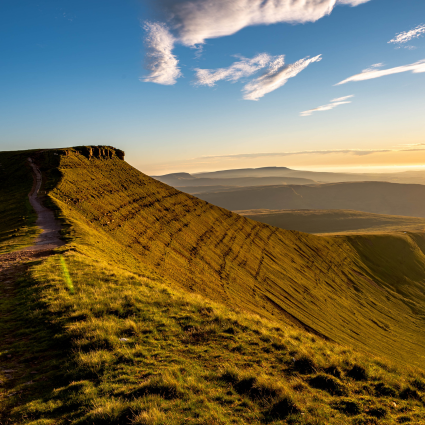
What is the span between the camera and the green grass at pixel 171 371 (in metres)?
5.93

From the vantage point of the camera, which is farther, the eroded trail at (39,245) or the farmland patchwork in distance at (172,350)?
the eroded trail at (39,245)

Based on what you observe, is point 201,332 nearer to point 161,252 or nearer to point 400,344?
point 161,252

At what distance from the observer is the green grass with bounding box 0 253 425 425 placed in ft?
19.4

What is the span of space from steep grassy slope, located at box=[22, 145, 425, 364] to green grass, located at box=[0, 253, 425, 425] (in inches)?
398

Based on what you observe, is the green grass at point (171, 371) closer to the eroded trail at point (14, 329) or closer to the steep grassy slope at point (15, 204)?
the eroded trail at point (14, 329)

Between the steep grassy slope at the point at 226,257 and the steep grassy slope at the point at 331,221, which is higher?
the steep grassy slope at the point at 226,257

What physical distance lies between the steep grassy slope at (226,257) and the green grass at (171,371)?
33.2ft

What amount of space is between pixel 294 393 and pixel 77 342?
6.89 metres

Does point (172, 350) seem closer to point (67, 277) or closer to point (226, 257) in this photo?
point (67, 277)

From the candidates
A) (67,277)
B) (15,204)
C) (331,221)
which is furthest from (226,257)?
(331,221)

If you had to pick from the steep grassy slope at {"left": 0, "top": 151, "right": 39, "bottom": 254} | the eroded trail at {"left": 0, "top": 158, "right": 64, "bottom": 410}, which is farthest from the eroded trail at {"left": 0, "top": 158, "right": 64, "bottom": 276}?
the steep grassy slope at {"left": 0, "top": 151, "right": 39, "bottom": 254}

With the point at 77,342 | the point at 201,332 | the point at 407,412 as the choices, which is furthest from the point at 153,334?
the point at 407,412

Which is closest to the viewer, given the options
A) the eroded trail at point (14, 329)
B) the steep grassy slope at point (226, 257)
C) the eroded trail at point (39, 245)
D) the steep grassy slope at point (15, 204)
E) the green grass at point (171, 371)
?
the green grass at point (171, 371)

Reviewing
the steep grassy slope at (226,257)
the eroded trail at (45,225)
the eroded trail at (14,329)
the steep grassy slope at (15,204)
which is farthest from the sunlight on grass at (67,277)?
the steep grassy slope at (15,204)
